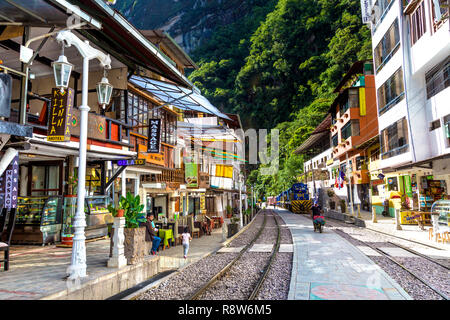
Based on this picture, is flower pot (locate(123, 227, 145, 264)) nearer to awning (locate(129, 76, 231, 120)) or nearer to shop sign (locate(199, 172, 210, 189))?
awning (locate(129, 76, 231, 120))

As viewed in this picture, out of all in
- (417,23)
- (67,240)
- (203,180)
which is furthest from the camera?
(203,180)

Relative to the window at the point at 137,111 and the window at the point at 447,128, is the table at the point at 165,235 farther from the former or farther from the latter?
the window at the point at 447,128

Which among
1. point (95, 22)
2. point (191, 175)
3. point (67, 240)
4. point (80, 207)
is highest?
point (95, 22)

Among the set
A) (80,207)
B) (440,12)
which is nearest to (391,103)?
(440,12)

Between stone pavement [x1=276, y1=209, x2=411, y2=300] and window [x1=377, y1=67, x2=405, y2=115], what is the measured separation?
515 inches

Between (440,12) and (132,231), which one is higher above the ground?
Answer: (440,12)

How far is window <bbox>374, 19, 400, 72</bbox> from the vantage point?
19.3 m

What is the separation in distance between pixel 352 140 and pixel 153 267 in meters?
28.1

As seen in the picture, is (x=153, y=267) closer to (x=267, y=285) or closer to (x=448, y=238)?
(x=267, y=285)

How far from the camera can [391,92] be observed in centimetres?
2050

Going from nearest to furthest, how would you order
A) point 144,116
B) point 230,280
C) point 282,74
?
point 230,280 < point 144,116 < point 282,74

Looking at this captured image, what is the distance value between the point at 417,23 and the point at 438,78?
12.0ft

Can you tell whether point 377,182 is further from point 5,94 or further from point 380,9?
point 5,94

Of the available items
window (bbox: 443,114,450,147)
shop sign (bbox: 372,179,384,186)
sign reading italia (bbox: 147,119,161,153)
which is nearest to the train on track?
shop sign (bbox: 372,179,384,186)
